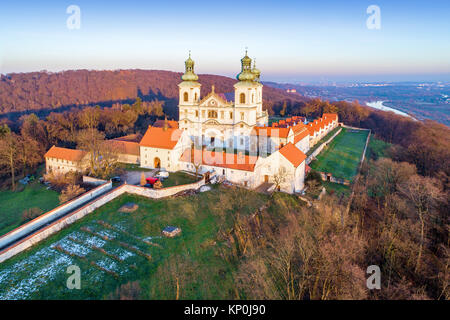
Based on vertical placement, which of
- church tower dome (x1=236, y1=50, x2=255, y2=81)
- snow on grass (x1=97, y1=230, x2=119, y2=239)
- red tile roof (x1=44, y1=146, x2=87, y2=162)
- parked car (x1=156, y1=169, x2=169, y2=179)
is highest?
church tower dome (x1=236, y1=50, x2=255, y2=81)

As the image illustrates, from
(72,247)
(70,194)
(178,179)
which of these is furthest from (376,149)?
(72,247)

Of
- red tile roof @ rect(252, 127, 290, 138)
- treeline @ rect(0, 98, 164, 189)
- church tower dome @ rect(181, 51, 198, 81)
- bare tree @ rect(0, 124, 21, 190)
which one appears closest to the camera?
bare tree @ rect(0, 124, 21, 190)

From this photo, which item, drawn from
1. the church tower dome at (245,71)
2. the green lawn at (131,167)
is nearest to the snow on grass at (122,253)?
the green lawn at (131,167)

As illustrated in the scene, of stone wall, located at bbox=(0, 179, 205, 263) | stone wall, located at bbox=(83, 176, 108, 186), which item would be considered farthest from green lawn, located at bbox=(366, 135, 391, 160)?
stone wall, located at bbox=(83, 176, 108, 186)

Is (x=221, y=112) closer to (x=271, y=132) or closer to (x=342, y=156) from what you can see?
(x=271, y=132)

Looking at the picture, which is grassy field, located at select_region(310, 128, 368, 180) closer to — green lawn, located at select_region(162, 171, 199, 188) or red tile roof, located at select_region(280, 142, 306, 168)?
red tile roof, located at select_region(280, 142, 306, 168)

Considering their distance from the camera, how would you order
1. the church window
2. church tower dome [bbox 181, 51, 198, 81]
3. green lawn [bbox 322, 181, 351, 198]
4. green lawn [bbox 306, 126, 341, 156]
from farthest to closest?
1. green lawn [bbox 306, 126, 341, 156]
2. the church window
3. church tower dome [bbox 181, 51, 198, 81]
4. green lawn [bbox 322, 181, 351, 198]
